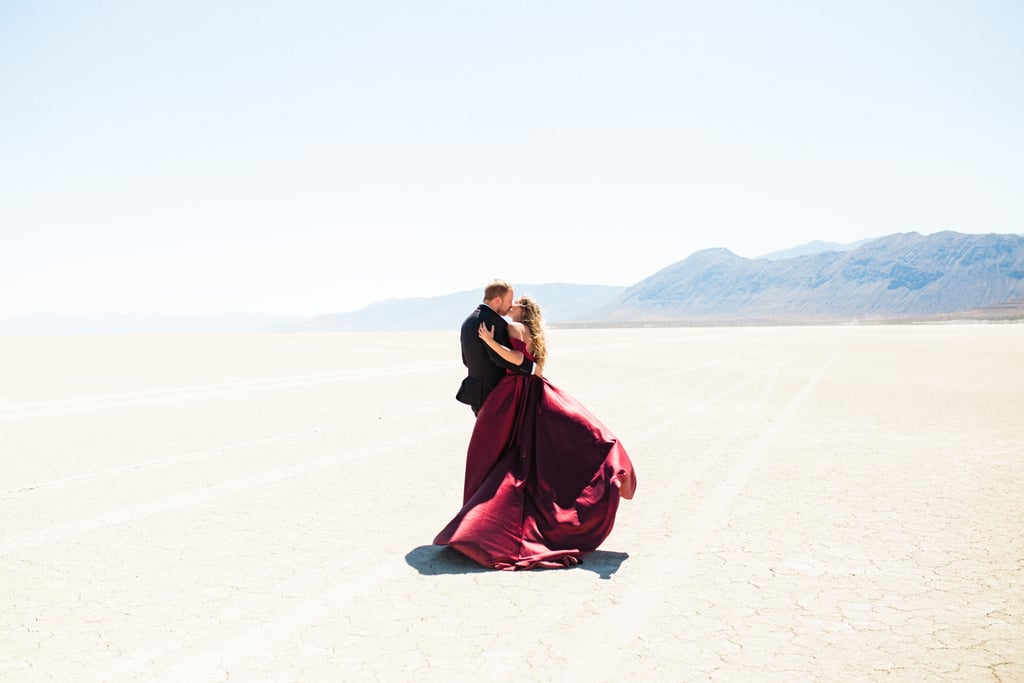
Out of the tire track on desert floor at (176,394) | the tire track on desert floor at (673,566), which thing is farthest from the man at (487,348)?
the tire track on desert floor at (176,394)

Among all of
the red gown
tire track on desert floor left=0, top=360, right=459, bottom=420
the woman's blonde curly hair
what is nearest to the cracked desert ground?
the red gown

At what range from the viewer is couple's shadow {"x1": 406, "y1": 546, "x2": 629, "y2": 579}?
191 inches

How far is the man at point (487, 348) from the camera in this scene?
17.3ft

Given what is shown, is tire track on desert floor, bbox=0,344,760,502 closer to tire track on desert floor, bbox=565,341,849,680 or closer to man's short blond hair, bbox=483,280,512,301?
man's short blond hair, bbox=483,280,512,301

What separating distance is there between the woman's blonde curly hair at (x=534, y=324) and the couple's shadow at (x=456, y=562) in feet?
4.46

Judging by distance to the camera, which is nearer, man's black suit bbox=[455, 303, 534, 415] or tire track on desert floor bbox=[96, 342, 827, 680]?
tire track on desert floor bbox=[96, 342, 827, 680]

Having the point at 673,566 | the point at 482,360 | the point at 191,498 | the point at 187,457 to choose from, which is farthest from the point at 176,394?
the point at 673,566

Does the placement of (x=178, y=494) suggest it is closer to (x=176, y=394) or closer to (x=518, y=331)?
(x=518, y=331)

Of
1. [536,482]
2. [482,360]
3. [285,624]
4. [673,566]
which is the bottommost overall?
[673,566]

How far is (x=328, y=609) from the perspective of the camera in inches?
164

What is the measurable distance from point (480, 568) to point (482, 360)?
1.37 meters

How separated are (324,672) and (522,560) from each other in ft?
5.76

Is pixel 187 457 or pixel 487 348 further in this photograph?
pixel 187 457

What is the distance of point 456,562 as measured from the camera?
5.04 m
